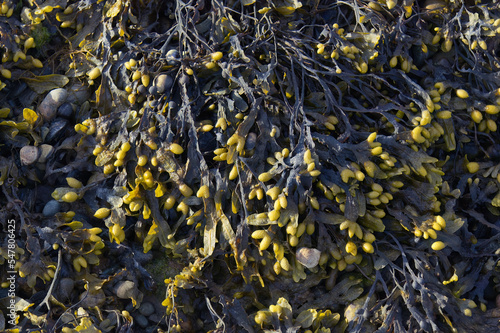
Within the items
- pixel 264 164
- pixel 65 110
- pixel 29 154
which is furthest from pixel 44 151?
pixel 264 164

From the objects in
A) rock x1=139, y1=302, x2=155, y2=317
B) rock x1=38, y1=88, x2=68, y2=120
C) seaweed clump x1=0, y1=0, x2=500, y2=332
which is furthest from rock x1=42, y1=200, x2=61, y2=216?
rock x1=139, y1=302, x2=155, y2=317

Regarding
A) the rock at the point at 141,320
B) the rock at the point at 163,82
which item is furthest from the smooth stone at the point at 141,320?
the rock at the point at 163,82

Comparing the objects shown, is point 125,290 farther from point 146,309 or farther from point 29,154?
point 29,154

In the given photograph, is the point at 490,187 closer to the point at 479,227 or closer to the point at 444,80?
the point at 479,227

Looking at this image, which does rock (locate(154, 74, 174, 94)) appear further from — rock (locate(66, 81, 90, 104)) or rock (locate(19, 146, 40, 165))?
rock (locate(19, 146, 40, 165))

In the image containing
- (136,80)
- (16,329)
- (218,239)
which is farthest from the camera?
(136,80)

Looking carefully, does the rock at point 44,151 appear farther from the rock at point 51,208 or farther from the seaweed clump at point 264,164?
the rock at point 51,208

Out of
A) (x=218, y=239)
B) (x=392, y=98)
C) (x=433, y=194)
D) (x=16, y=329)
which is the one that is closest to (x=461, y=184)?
(x=433, y=194)
